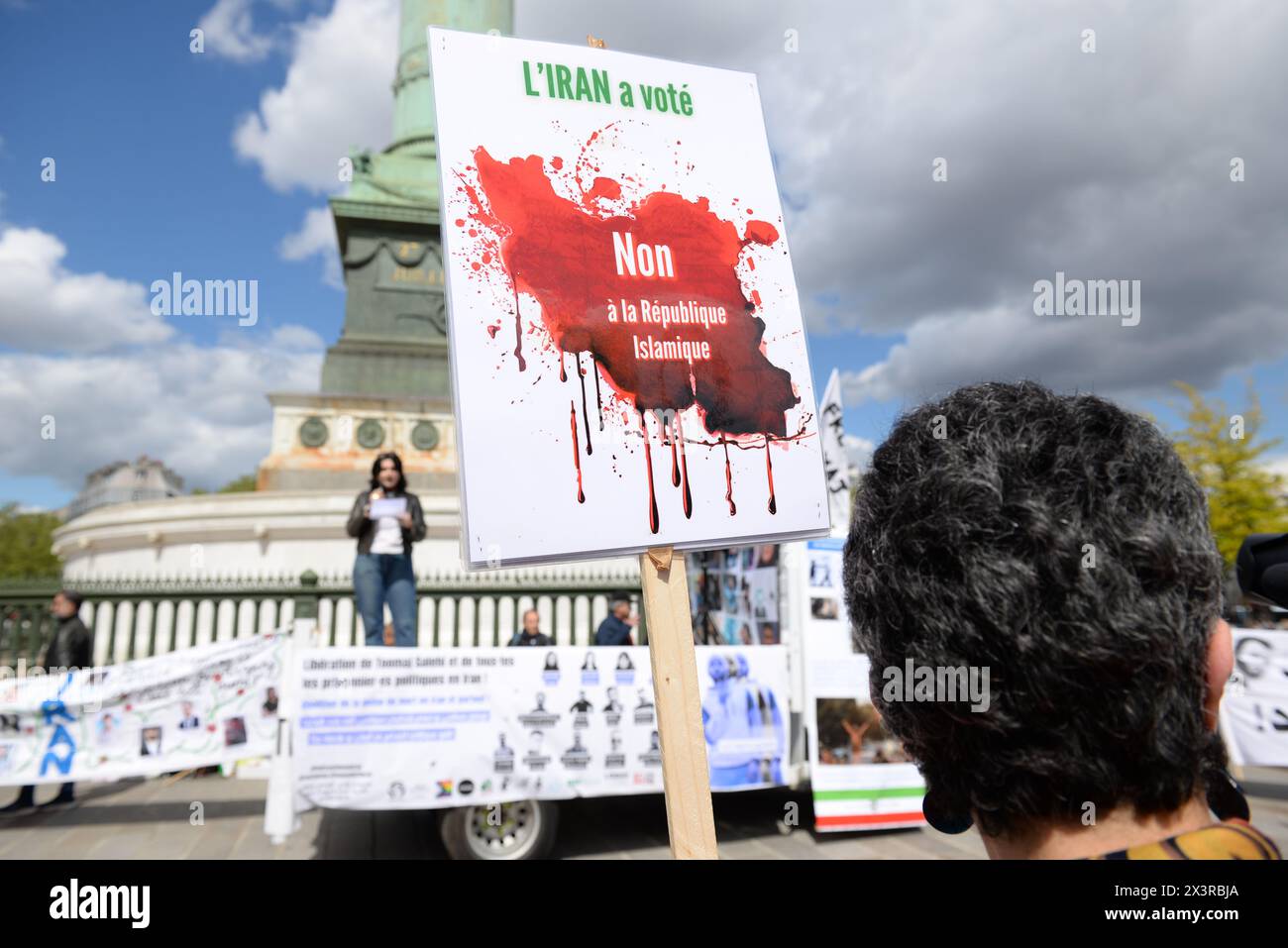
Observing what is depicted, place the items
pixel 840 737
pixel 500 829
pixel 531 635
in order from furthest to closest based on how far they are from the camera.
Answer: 1. pixel 531 635
2. pixel 840 737
3. pixel 500 829

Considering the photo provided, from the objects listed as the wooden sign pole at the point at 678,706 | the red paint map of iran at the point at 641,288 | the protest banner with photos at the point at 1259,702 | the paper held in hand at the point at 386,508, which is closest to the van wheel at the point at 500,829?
the paper held in hand at the point at 386,508

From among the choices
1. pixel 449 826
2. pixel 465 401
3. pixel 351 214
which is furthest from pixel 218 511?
pixel 465 401

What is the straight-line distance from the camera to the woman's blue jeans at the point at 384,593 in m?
6.54

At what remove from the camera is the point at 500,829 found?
501 cm

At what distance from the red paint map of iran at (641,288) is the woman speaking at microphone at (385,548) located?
4.80 meters

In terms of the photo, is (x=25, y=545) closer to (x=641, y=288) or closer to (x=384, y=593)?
(x=384, y=593)

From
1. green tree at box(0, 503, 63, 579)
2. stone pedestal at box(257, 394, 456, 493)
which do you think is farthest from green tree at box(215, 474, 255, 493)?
stone pedestal at box(257, 394, 456, 493)

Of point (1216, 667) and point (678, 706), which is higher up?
point (1216, 667)

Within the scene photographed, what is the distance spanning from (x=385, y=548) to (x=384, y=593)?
0.45 metres

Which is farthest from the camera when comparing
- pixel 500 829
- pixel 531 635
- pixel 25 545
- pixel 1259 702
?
pixel 25 545
